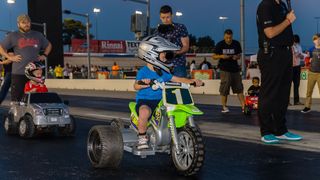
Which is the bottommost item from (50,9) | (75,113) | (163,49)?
(75,113)

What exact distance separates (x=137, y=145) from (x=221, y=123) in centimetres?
488

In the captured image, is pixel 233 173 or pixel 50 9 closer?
pixel 233 173

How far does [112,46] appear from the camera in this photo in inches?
3501

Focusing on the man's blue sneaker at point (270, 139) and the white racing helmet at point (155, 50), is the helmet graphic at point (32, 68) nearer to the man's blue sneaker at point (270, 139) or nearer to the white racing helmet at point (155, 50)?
the white racing helmet at point (155, 50)

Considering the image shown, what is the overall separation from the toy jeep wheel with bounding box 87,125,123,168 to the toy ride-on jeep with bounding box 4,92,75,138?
8.92ft

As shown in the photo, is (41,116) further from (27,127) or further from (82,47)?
(82,47)

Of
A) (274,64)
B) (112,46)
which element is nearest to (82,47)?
(112,46)

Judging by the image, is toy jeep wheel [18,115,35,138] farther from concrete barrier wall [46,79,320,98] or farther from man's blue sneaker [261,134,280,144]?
concrete barrier wall [46,79,320,98]

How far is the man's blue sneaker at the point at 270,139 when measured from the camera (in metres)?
7.86

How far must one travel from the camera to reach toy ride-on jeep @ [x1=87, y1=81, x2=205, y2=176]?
553cm

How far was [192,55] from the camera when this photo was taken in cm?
9475

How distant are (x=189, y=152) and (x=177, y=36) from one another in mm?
3431

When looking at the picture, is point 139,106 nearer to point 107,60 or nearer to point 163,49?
point 163,49

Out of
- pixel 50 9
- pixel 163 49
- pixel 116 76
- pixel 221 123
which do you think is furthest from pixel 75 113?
pixel 50 9
